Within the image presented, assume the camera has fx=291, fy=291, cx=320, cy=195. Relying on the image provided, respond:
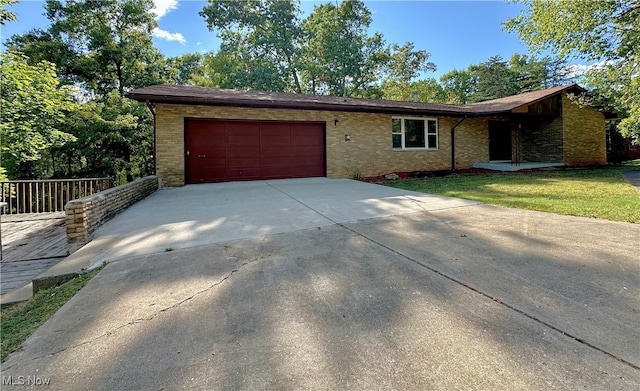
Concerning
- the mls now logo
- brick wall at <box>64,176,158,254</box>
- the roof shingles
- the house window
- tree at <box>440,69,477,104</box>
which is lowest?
the mls now logo

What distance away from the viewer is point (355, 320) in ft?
6.86

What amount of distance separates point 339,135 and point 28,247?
371 inches

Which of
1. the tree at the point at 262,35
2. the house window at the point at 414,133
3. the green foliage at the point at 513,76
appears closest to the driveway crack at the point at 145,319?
the house window at the point at 414,133

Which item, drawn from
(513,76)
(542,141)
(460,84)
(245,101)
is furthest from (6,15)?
(460,84)

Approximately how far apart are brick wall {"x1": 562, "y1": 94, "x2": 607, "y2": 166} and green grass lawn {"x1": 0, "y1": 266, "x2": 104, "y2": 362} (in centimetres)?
1949

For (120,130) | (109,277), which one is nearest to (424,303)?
(109,277)

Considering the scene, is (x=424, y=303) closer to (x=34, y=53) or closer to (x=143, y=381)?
(x=143, y=381)

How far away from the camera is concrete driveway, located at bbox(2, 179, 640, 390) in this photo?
5.18 ft

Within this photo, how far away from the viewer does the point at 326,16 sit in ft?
76.9

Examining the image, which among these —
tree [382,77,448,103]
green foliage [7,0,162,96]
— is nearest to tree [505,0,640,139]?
tree [382,77,448,103]

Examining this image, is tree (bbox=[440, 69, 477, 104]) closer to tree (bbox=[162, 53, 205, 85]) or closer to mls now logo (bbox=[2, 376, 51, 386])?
tree (bbox=[162, 53, 205, 85])

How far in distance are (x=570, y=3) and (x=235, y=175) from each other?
535 inches

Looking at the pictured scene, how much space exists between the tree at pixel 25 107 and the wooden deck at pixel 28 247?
93.8 inches

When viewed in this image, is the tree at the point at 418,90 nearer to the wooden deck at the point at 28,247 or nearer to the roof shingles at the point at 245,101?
the roof shingles at the point at 245,101
